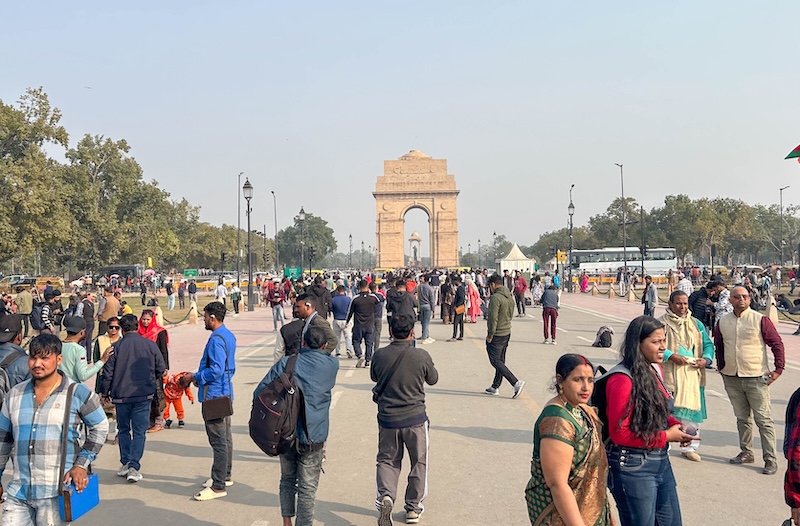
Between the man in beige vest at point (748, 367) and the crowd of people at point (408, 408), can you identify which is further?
the man in beige vest at point (748, 367)

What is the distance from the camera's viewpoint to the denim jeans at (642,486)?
361cm

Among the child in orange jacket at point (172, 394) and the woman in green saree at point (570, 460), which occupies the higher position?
the woman in green saree at point (570, 460)

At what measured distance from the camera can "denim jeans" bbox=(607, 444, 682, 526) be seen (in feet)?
11.8

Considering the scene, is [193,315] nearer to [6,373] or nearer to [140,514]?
[6,373]

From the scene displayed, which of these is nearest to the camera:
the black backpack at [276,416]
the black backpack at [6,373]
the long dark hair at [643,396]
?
the long dark hair at [643,396]

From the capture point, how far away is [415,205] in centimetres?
10244

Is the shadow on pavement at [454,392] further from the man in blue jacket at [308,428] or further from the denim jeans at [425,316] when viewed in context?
the denim jeans at [425,316]

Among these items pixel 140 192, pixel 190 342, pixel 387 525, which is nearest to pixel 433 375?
pixel 387 525

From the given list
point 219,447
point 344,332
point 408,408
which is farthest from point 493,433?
point 344,332

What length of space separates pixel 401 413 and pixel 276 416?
3.73ft

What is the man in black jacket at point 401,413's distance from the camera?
527cm

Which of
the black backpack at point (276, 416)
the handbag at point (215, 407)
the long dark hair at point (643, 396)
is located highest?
the long dark hair at point (643, 396)

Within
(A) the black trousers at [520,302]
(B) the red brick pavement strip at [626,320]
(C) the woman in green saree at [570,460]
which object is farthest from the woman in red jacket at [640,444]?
(A) the black trousers at [520,302]

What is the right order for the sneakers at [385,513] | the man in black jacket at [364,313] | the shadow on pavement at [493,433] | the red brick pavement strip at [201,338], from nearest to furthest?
1. the sneakers at [385,513]
2. the shadow on pavement at [493,433]
3. the man in black jacket at [364,313]
4. the red brick pavement strip at [201,338]
